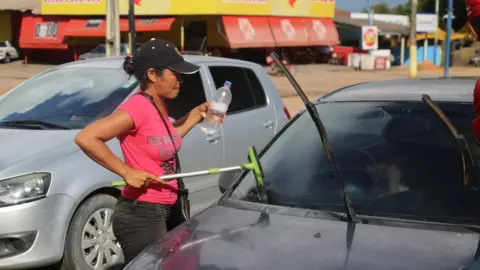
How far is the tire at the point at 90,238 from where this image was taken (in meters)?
4.63

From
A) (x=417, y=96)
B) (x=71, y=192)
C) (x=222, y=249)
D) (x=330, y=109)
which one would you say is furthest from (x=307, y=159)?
(x=71, y=192)

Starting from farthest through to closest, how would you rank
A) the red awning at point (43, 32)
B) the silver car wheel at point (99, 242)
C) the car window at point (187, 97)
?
the red awning at point (43, 32), the car window at point (187, 97), the silver car wheel at point (99, 242)

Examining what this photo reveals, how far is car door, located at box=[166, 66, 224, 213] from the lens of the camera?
562 centimetres

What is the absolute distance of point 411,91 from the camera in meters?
3.78

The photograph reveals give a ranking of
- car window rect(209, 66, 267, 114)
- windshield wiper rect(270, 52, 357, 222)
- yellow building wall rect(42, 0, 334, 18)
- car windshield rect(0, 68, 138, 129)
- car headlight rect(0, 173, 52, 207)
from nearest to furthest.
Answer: windshield wiper rect(270, 52, 357, 222) → car headlight rect(0, 173, 52, 207) → car windshield rect(0, 68, 138, 129) → car window rect(209, 66, 267, 114) → yellow building wall rect(42, 0, 334, 18)

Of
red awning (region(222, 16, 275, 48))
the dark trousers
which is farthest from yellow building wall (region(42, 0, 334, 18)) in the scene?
the dark trousers

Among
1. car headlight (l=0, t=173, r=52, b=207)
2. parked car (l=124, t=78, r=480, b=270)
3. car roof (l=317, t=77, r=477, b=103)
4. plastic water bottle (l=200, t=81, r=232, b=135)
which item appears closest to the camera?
parked car (l=124, t=78, r=480, b=270)

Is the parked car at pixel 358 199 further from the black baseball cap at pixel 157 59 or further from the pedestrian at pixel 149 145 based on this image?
the black baseball cap at pixel 157 59

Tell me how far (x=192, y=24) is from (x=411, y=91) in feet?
124

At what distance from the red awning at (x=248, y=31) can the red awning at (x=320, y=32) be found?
445cm

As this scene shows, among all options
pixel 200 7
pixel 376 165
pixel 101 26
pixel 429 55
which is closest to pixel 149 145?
pixel 376 165

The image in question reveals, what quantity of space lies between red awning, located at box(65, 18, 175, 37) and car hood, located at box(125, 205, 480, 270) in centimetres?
3404

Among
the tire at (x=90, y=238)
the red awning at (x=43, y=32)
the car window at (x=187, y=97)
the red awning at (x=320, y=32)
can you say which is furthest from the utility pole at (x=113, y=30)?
the red awning at (x=320, y=32)

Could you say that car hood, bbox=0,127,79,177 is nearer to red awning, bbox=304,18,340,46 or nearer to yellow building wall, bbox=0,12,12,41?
red awning, bbox=304,18,340,46
